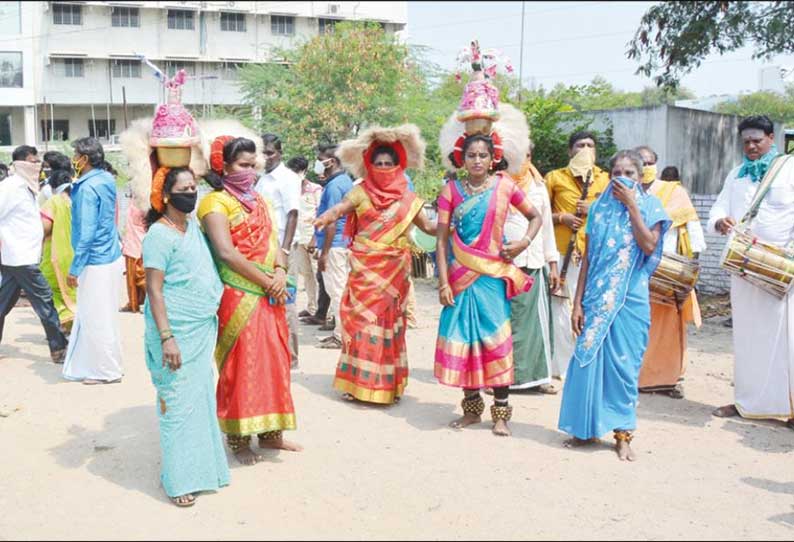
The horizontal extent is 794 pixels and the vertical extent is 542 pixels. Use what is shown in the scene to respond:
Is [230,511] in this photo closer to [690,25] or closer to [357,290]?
[357,290]

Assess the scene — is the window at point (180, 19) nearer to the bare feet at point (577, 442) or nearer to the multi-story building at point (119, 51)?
the multi-story building at point (119, 51)

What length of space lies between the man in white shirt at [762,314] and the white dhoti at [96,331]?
501cm

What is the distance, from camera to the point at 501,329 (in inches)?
223

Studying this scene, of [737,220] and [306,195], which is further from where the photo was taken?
[306,195]

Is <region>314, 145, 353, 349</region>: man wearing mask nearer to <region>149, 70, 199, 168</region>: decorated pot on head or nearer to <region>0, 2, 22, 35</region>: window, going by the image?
<region>149, 70, 199, 168</region>: decorated pot on head

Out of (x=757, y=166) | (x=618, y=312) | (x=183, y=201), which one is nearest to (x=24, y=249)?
(x=183, y=201)

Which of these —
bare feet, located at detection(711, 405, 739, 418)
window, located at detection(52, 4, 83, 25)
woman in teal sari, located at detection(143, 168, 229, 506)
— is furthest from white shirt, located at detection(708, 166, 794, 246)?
window, located at detection(52, 4, 83, 25)

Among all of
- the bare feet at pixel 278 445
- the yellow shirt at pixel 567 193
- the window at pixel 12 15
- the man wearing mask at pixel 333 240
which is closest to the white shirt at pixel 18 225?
the man wearing mask at pixel 333 240

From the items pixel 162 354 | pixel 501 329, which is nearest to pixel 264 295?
pixel 162 354

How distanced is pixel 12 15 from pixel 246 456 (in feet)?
112

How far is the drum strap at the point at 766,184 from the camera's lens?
6.07 metres

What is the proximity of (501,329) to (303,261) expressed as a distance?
497 centimetres

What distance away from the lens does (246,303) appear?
492 cm

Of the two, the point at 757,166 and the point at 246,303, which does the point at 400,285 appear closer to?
the point at 246,303
